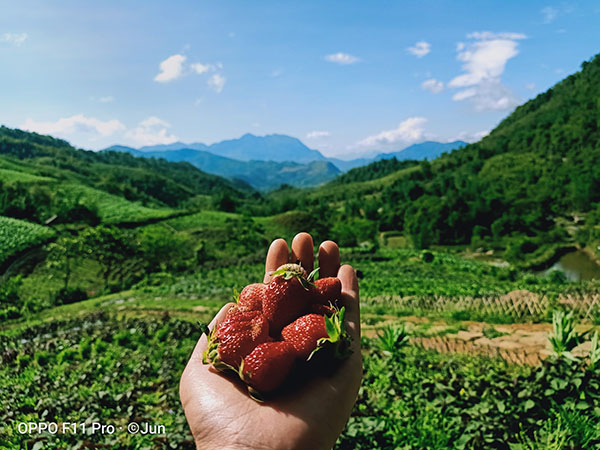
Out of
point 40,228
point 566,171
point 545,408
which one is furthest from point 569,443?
point 566,171

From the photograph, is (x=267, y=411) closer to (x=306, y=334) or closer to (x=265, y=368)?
(x=265, y=368)

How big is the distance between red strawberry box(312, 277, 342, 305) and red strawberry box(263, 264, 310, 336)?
15 cm

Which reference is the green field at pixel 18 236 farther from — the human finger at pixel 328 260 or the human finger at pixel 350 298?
the human finger at pixel 350 298

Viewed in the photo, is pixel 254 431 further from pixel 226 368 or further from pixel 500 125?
pixel 500 125

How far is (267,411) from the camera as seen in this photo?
2170mm

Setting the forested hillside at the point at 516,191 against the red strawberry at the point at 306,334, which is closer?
the red strawberry at the point at 306,334

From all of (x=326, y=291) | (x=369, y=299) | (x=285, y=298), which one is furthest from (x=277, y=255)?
(x=369, y=299)

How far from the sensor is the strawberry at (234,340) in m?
2.32

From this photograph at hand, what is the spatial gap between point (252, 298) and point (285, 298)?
0.28 m

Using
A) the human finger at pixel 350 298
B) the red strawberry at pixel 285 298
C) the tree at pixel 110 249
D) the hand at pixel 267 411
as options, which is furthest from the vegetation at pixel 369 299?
the red strawberry at pixel 285 298

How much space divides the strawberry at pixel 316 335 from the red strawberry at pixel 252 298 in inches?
13.6

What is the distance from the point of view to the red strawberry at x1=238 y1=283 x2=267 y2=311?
275 centimetres

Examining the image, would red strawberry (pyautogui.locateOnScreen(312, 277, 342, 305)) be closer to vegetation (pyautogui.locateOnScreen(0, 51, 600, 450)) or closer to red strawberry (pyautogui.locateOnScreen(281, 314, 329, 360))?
red strawberry (pyautogui.locateOnScreen(281, 314, 329, 360))

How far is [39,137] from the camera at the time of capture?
15538 centimetres
